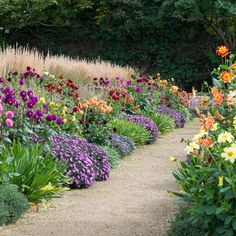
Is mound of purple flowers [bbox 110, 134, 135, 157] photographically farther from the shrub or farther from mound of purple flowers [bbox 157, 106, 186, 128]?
mound of purple flowers [bbox 157, 106, 186, 128]

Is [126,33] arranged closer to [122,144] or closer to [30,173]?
[122,144]

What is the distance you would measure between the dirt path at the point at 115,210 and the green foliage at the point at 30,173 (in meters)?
0.19

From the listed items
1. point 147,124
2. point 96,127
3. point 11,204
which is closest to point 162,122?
point 147,124

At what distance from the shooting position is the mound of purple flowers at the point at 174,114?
42.9 ft

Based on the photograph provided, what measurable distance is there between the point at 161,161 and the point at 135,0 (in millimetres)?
16159

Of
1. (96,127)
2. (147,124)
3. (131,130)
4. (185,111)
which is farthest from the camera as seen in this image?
(185,111)

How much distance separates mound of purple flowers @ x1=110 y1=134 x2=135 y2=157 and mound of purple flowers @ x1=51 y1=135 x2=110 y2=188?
5.24 ft

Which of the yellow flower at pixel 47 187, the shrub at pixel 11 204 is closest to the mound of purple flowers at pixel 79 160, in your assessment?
the yellow flower at pixel 47 187

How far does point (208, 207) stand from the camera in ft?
11.9

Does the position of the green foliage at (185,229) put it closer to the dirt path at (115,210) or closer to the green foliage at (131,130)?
the dirt path at (115,210)

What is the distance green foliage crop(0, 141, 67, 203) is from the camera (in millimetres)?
5266

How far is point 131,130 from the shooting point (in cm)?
971

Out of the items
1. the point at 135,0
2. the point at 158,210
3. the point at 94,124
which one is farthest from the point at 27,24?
the point at 158,210

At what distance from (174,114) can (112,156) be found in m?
5.57
